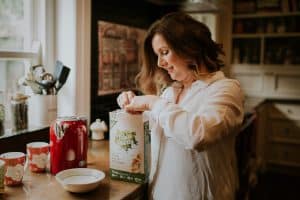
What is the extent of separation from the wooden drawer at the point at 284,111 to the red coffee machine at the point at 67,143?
9.98ft

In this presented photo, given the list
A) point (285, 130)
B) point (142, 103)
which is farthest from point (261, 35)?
point (142, 103)

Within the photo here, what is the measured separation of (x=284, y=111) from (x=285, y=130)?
21cm

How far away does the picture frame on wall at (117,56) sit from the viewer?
7.16 feet

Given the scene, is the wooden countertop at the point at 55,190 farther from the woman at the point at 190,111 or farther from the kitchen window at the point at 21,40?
the kitchen window at the point at 21,40

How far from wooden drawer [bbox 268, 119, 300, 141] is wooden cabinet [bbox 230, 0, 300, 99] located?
30cm

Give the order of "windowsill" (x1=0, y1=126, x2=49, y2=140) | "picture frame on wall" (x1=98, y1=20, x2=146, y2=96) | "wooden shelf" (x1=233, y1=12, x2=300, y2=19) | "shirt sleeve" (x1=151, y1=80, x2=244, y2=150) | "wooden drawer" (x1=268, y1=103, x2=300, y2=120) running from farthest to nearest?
"wooden shelf" (x1=233, y1=12, x2=300, y2=19)
"wooden drawer" (x1=268, y1=103, x2=300, y2=120)
"picture frame on wall" (x1=98, y1=20, x2=146, y2=96)
"windowsill" (x1=0, y1=126, x2=49, y2=140)
"shirt sleeve" (x1=151, y1=80, x2=244, y2=150)

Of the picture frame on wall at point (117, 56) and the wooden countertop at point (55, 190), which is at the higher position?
the picture frame on wall at point (117, 56)

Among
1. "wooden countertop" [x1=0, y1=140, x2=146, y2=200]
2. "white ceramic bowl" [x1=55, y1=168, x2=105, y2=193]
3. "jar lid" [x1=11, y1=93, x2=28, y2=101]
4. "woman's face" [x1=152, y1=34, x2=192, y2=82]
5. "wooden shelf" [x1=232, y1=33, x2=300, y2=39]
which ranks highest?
"wooden shelf" [x1=232, y1=33, x2=300, y2=39]

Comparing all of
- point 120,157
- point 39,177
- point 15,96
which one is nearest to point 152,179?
point 120,157

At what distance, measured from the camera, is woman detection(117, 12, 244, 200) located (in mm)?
1052

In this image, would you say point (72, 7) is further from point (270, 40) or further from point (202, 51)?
point (270, 40)

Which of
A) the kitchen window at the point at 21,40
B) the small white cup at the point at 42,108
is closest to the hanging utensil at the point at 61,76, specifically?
the small white cup at the point at 42,108

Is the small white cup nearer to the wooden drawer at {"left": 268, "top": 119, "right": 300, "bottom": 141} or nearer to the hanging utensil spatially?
the hanging utensil

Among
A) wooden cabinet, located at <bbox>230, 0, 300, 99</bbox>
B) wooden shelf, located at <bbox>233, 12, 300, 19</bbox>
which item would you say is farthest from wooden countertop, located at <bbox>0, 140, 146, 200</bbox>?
wooden shelf, located at <bbox>233, 12, 300, 19</bbox>
